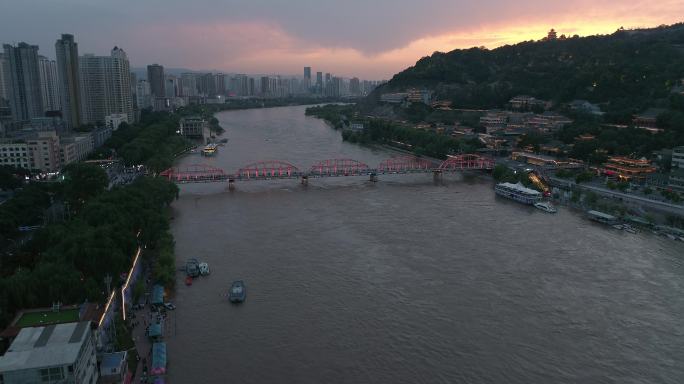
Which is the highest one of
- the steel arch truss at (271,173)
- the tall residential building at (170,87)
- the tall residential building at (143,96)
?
the tall residential building at (170,87)

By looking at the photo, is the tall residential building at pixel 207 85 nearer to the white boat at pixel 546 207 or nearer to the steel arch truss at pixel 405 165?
the steel arch truss at pixel 405 165

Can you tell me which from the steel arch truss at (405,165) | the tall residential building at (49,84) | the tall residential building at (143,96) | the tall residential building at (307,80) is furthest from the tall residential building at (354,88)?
the steel arch truss at (405,165)

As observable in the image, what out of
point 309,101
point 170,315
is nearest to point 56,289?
point 170,315

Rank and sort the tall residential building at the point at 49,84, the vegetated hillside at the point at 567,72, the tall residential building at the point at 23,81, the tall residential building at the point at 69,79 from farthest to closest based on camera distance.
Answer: the tall residential building at the point at 49,84 < the tall residential building at the point at 23,81 < the tall residential building at the point at 69,79 < the vegetated hillside at the point at 567,72

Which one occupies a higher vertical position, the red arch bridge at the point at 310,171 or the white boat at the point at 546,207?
the red arch bridge at the point at 310,171

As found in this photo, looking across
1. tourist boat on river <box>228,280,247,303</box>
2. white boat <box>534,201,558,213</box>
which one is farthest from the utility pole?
white boat <box>534,201,558,213</box>

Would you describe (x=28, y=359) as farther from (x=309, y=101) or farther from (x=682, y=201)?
(x=309, y=101)
